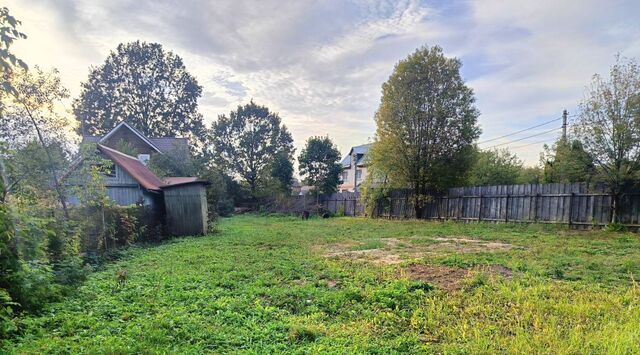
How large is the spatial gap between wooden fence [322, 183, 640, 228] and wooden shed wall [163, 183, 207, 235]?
40.8 ft

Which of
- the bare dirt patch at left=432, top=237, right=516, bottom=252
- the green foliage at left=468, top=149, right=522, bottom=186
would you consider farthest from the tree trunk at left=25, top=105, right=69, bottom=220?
the green foliage at left=468, top=149, right=522, bottom=186

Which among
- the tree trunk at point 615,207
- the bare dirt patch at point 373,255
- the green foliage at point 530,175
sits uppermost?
the green foliage at point 530,175

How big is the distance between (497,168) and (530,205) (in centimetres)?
1094

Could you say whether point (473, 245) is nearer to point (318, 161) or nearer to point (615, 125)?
point (615, 125)

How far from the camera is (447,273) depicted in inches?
219

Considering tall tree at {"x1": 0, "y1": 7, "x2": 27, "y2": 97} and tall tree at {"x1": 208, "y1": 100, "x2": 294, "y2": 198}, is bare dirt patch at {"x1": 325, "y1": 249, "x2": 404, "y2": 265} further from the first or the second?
tall tree at {"x1": 208, "y1": 100, "x2": 294, "y2": 198}

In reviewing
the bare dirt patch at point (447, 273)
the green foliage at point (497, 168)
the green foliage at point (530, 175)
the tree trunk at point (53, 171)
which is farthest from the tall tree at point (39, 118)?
the green foliage at point (530, 175)

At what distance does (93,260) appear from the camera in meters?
7.20

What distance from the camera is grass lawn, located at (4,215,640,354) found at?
2.97 meters

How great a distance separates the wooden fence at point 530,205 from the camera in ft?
36.8

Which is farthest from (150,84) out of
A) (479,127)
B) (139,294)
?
(139,294)

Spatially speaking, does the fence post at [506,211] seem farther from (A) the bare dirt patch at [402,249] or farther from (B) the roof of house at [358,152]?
(B) the roof of house at [358,152]

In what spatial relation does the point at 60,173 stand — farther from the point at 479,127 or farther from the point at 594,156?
the point at 479,127

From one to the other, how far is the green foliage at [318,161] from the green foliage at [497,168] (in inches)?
538
